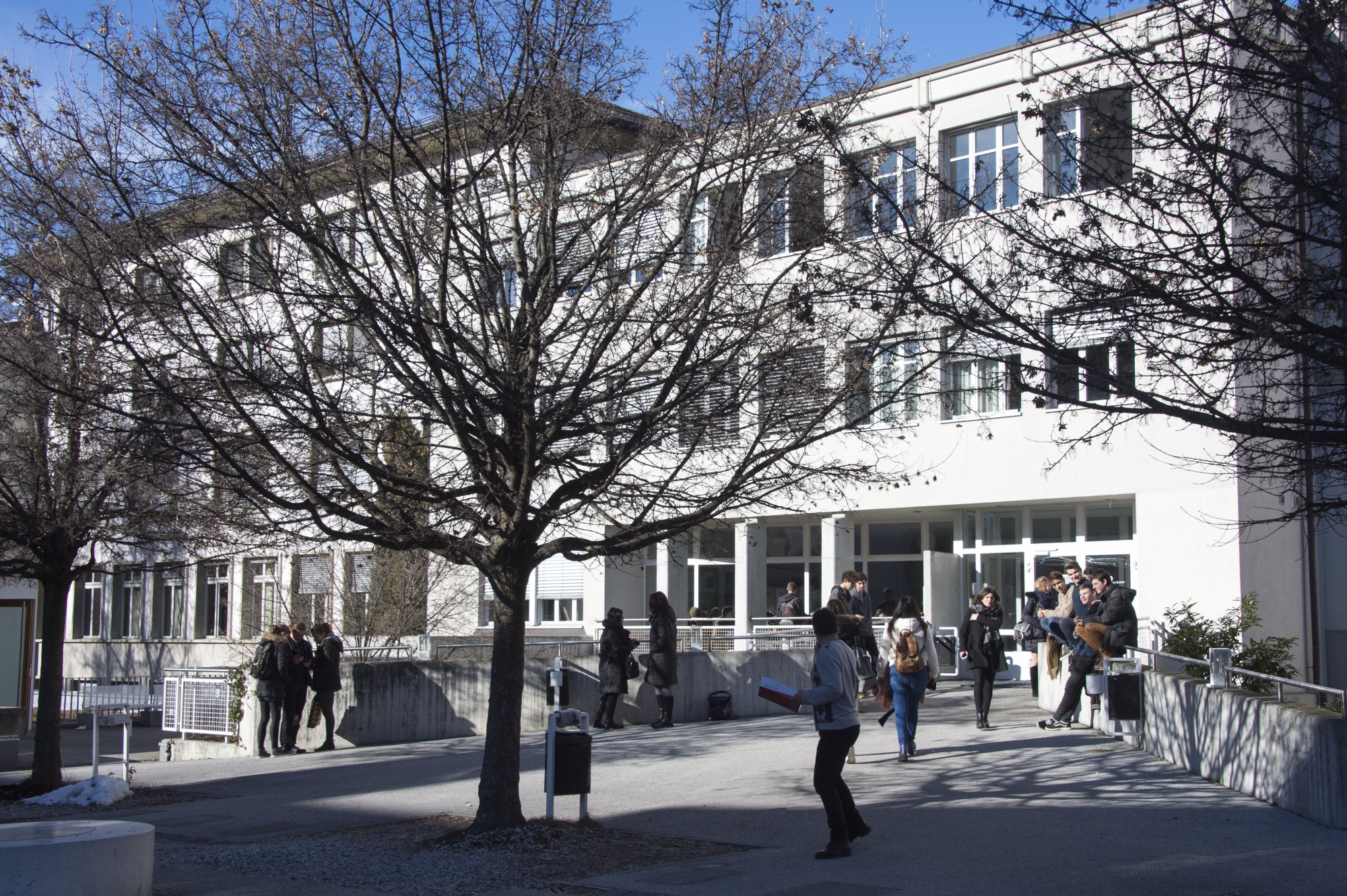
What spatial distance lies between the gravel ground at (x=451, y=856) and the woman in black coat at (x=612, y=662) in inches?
275

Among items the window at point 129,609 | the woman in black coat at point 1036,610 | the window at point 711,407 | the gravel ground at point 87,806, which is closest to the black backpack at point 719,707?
the woman in black coat at point 1036,610

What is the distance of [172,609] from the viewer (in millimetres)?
42500

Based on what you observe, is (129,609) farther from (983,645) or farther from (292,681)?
(983,645)

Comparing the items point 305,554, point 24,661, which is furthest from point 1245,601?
point 24,661

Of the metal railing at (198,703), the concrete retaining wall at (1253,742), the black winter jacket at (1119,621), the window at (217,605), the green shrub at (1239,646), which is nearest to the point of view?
the concrete retaining wall at (1253,742)

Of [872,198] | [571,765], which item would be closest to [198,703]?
[571,765]

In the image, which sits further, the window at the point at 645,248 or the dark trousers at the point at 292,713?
the dark trousers at the point at 292,713

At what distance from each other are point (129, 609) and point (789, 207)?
1573 inches

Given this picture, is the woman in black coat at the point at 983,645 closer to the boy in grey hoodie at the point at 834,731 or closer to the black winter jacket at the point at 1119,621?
the black winter jacket at the point at 1119,621

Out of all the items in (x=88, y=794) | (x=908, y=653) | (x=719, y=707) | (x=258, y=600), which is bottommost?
(x=88, y=794)

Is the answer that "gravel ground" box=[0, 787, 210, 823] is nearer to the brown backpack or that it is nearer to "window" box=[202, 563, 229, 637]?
the brown backpack

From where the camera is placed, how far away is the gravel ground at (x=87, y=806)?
1241cm

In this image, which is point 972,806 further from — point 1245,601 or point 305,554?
point 1245,601

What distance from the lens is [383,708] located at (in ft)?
57.2
